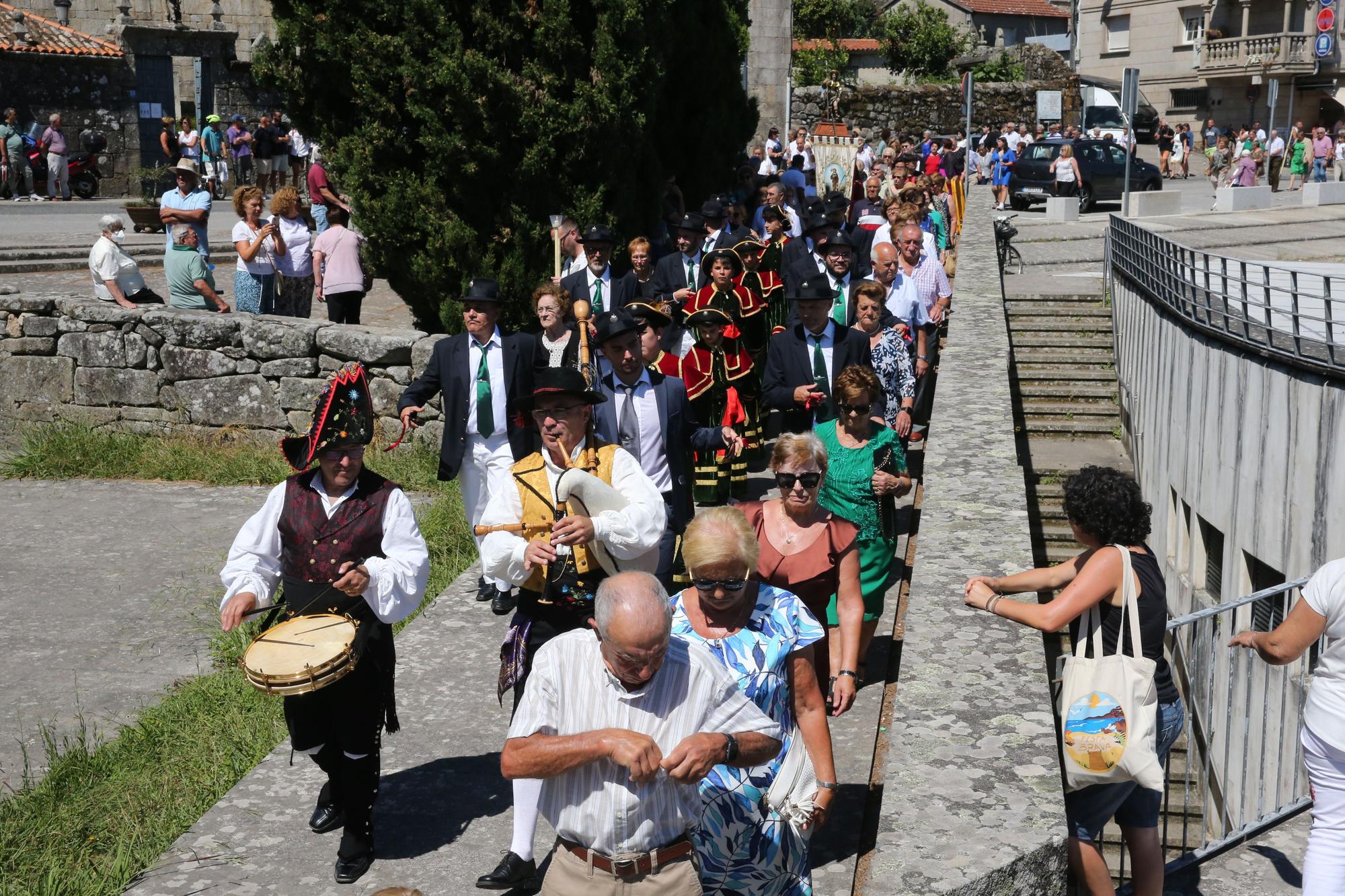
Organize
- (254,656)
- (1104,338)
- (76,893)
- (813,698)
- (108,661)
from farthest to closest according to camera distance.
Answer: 1. (1104,338)
2. (108,661)
3. (76,893)
4. (254,656)
5. (813,698)

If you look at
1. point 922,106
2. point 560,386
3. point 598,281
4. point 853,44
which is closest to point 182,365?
point 598,281

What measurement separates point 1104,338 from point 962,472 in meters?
14.0

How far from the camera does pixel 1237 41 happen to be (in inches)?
2072

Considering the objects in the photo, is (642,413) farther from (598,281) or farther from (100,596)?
(100,596)

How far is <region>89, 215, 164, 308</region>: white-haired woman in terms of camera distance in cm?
1220

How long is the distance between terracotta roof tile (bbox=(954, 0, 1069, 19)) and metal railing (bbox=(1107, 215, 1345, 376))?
5044 cm

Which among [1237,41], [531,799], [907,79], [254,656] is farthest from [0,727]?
[1237,41]

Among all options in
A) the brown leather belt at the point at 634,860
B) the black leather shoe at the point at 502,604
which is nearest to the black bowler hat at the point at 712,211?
the black leather shoe at the point at 502,604

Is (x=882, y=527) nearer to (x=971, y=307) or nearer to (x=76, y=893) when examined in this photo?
(x=76, y=893)

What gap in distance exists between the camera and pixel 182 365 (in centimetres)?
1172

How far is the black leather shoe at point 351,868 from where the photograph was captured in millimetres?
4812

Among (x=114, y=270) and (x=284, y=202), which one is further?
(x=114, y=270)

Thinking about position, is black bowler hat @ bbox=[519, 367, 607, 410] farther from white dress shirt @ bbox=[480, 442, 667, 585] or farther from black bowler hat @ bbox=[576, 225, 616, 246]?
black bowler hat @ bbox=[576, 225, 616, 246]

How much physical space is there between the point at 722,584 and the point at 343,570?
5.12 ft
